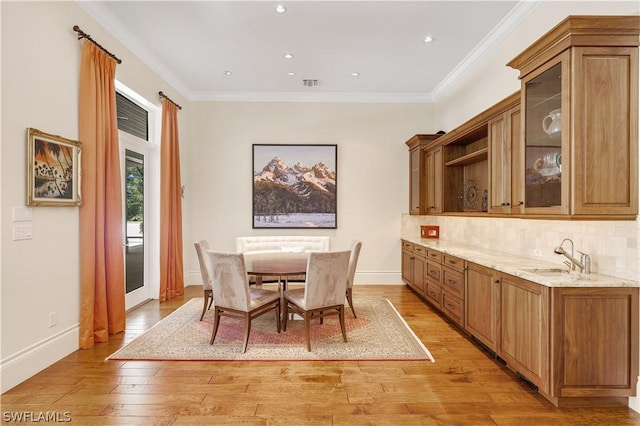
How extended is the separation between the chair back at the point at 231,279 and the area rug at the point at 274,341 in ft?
1.49

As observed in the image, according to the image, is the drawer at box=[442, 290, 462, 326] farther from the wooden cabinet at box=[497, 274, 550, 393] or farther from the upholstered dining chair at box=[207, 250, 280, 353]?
the upholstered dining chair at box=[207, 250, 280, 353]

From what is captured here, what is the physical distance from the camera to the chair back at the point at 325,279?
125 inches

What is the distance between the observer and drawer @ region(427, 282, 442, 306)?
4219 mm

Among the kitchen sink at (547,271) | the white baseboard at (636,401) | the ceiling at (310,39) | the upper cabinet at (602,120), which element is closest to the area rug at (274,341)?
the kitchen sink at (547,271)

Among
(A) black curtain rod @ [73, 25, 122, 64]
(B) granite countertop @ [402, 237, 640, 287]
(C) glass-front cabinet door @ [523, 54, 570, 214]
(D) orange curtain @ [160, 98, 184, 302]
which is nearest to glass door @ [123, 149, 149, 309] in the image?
(D) orange curtain @ [160, 98, 184, 302]

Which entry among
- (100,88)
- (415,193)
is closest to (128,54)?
→ (100,88)

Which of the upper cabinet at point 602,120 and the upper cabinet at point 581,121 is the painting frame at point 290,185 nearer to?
the upper cabinet at point 581,121

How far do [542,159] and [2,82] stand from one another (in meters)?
4.11

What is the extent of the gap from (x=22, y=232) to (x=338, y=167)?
4.46 m

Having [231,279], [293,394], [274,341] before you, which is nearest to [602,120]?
[293,394]

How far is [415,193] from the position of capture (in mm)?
5738

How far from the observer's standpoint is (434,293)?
14.3 ft

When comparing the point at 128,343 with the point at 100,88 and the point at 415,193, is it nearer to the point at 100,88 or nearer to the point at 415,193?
the point at 100,88

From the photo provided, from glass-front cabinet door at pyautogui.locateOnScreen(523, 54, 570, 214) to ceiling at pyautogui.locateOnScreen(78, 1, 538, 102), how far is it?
138 centimetres
